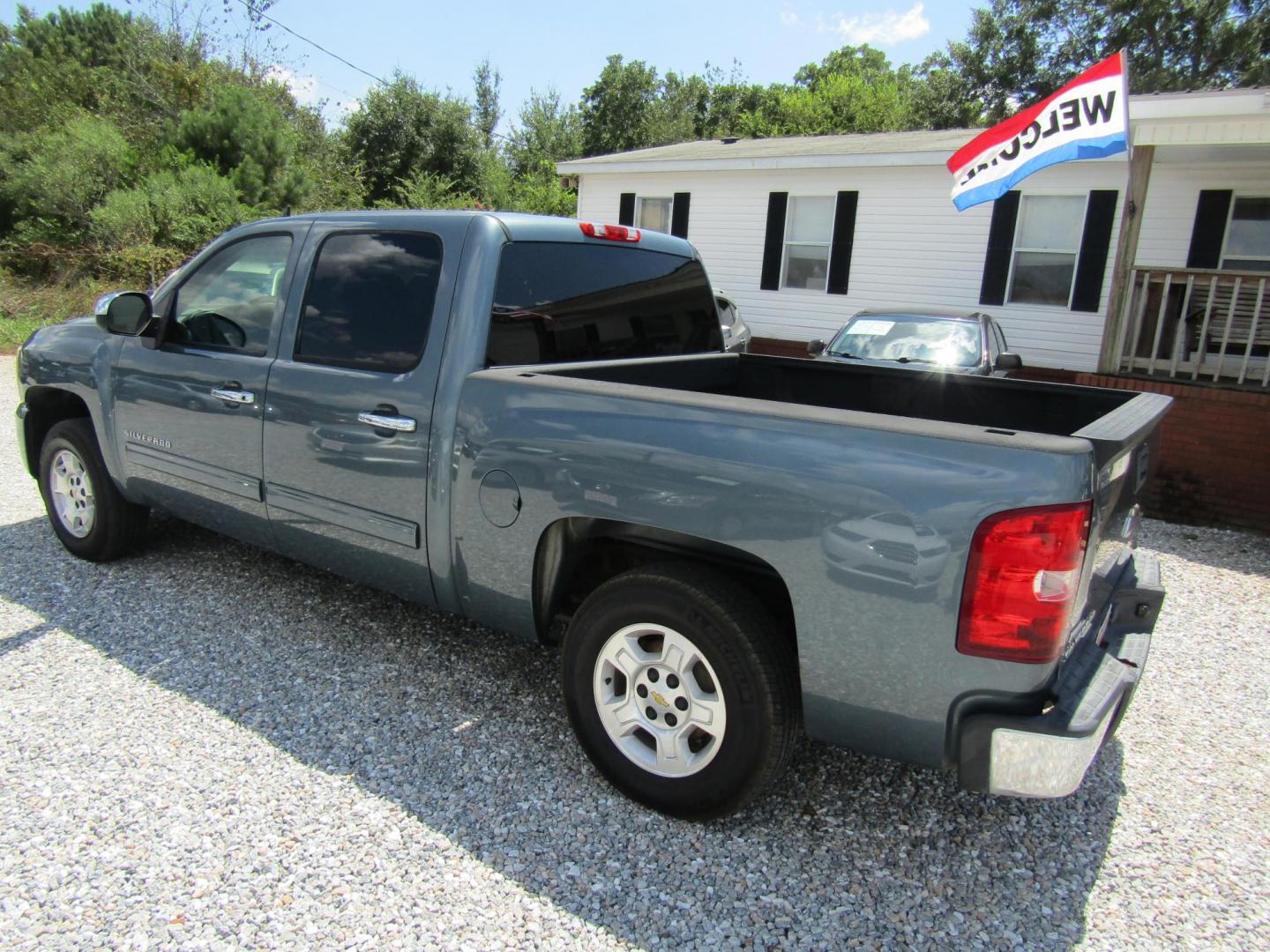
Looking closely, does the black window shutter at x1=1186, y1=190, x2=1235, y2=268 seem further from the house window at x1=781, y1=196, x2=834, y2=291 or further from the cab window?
the cab window

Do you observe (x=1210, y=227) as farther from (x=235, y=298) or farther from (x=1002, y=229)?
(x=235, y=298)

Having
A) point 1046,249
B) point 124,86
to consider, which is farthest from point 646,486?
point 124,86

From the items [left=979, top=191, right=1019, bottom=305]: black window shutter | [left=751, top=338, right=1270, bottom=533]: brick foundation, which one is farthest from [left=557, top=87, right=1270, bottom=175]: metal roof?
[left=751, top=338, right=1270, bottom=533]: brick foundation

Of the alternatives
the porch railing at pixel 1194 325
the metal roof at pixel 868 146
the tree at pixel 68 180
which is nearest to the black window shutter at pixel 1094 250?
the porch railing at pixel 1194 325

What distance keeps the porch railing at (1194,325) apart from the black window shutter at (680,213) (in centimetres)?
716

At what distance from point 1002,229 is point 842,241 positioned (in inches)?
89.7

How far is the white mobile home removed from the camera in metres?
8.45

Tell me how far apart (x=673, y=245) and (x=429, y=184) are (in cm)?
2480

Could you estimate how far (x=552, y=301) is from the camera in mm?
3264

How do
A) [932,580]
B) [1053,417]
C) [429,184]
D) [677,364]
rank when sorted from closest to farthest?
[932,580] < [1053,417] < [677,364] < [429,184]

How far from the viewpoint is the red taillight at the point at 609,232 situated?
3463mm

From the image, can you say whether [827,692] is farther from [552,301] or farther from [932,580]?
[552,301]

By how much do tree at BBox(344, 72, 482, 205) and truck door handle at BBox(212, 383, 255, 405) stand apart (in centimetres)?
2589

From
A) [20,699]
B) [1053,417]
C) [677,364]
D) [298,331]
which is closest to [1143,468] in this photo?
[1053,417]
